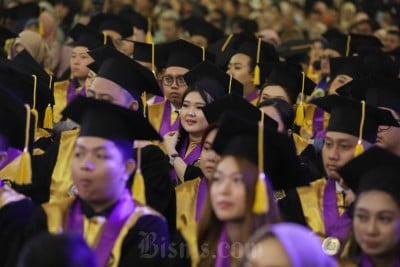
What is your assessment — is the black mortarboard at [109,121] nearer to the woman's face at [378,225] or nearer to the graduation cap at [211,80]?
the woman's face at [378,225]

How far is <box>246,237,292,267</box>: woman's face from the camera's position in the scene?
14.6ft

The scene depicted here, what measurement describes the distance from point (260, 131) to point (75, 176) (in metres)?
0.93

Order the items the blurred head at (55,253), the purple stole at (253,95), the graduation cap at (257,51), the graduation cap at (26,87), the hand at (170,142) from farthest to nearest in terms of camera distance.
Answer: the graduation cap at (257,51) < the purple stole at (253,95) < the hand at (170,142) < the graduation cap at (26,87) < the blurred head at (55,253)

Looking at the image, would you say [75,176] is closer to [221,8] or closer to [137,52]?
[137,52]

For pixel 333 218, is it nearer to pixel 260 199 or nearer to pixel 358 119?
pixel 358 119

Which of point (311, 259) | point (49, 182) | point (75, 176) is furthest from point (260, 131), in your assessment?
point (49, 182)

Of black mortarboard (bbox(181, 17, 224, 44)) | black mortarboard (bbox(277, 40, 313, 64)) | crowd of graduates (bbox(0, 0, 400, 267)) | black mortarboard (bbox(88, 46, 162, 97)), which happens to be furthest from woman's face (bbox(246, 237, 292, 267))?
black mortarboard (bbox(181, 17, 224, 44))

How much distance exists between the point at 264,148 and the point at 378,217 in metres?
0.68

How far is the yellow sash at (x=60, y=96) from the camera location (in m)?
10.1

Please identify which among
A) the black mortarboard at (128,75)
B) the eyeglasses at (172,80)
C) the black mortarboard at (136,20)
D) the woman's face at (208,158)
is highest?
the black mortarboard at (136,20)

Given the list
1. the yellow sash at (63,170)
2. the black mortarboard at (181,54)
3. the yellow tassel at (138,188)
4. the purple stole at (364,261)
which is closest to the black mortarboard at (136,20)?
the black mortarboard at (181,54)

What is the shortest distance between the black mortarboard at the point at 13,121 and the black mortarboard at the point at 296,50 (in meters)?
7.25

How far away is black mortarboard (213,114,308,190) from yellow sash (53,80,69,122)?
445 centimetres

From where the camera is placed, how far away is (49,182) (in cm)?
717
